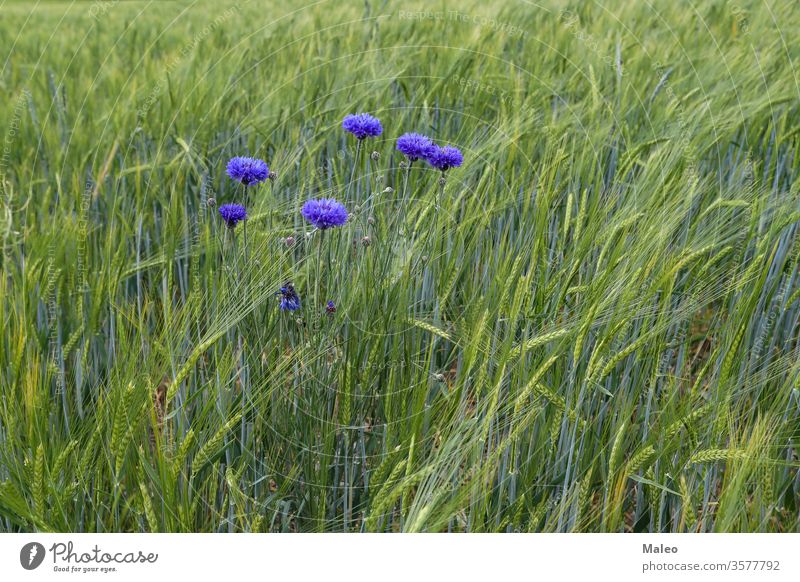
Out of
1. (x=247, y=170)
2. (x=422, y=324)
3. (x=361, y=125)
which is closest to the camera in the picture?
(x=422, y=324)

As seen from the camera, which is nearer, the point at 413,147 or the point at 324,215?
the point at 324,215

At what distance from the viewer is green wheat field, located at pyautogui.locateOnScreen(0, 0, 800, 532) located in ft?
3.44

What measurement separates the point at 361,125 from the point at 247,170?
223 millimetres

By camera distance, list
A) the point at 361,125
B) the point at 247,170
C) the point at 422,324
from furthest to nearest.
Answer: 1. the point at 361,125
2. the point at 247,170
3. the point at 422,324

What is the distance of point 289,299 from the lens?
1128mm
